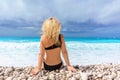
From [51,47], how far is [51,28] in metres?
0.46

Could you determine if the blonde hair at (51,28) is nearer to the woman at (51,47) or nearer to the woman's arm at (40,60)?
the woman at (51,47)

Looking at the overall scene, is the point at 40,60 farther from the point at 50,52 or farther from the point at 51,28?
the point at 51,28

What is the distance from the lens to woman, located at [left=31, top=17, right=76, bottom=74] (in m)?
4.78

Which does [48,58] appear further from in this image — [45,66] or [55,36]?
[55,36]

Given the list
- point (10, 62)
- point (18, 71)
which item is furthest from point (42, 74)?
point (10, 62)

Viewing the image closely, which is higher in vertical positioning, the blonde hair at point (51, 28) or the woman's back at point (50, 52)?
the blonde hair at point (51, 28)

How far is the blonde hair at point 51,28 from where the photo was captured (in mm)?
4758

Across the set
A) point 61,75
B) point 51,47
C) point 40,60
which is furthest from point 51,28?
point 61,75

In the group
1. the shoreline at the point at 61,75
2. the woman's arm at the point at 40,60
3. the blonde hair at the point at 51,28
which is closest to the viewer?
the shoreline at the point at 61,75

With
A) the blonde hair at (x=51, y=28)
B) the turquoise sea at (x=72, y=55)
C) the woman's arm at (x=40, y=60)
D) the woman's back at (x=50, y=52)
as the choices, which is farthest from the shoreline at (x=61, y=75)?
the turquoise sea at (x=72, y=55)

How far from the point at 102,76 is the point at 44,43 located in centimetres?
126

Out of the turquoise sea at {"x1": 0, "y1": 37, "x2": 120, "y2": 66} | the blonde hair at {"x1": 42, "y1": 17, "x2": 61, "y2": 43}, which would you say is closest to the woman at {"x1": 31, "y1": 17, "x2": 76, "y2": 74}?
the blonde hair at {"x1": 42, "y1": 17, "x2": 61, "y2": 43}

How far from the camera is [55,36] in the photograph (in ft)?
16.0

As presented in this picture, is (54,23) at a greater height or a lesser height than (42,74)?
greater
